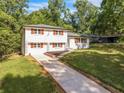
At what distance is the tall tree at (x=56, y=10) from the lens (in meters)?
66.9

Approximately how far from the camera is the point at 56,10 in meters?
67.0

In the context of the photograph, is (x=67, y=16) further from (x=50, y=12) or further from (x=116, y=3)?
(x=116, y=3)

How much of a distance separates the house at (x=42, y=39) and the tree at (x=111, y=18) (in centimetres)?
1275

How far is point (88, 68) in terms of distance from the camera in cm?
2278

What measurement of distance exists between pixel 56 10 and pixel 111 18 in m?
20.2

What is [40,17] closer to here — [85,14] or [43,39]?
[85,14]

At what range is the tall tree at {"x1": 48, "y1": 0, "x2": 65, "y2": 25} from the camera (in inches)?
2635

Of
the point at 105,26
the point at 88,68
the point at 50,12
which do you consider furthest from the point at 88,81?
the point at 50,12

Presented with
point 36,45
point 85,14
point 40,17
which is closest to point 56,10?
point 40,17

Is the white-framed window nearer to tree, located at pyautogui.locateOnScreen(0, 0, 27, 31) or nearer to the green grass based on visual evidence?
tree, located at pyautogui.locateOnScreen(0, 0, 27, 31)

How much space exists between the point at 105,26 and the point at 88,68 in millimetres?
40819

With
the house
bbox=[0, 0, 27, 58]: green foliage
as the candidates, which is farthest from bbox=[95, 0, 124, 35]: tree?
bbox=[0, 0, 27, 58]: green foliage

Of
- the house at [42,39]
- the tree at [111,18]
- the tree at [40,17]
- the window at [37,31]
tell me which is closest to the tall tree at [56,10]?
the tree at [40,17]

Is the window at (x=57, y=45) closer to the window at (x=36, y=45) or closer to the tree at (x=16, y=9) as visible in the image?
the window at (x=36, y=45)
